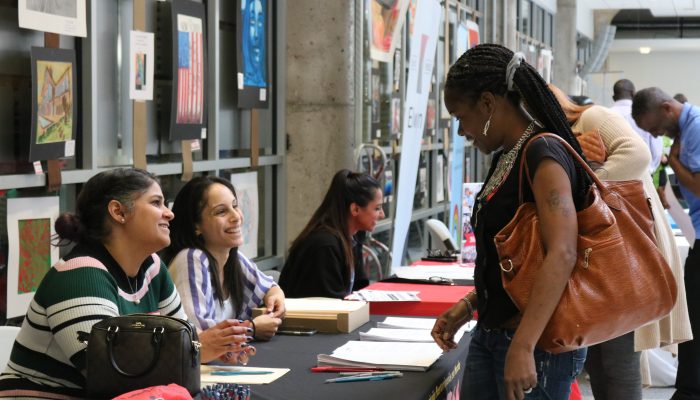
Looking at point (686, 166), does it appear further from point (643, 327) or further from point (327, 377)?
point (327, 377)

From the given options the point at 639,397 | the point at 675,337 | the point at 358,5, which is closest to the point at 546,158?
the point at 639,397

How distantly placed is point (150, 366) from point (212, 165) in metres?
2.95

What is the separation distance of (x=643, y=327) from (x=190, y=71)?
2.27 m

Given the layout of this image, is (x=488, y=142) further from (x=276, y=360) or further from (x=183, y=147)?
(x=183, y=147)

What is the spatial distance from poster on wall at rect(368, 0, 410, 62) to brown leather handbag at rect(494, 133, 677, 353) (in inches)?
162

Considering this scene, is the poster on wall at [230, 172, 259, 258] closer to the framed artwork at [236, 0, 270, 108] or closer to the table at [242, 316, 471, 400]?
the framed artwork at [236, 0, 270, 108]

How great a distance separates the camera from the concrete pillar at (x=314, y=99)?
5.87 meters

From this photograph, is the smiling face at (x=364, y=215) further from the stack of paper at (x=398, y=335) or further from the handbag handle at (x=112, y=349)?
the handbag handle at (x=112, y=349)

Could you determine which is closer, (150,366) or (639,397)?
(150,366)

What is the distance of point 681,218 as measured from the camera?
200 inches

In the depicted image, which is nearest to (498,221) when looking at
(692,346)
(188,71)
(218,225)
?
(218,225)

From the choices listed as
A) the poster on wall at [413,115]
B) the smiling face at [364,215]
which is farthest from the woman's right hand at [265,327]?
the poster on wall at [413,115]

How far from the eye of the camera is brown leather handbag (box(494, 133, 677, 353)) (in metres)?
2.03

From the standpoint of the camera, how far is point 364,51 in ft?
21.5
